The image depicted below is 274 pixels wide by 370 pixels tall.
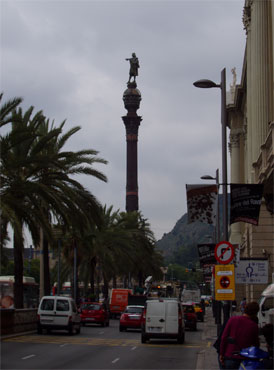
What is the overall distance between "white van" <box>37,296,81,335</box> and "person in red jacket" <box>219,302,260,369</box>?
21510mm

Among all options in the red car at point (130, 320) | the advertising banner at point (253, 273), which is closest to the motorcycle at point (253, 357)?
the advertising banner at point (253, 273)

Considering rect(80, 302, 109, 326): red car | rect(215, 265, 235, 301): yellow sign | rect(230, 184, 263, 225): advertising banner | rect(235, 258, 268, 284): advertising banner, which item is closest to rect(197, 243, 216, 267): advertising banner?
rect(235, 258, 268, 284): advertising banner

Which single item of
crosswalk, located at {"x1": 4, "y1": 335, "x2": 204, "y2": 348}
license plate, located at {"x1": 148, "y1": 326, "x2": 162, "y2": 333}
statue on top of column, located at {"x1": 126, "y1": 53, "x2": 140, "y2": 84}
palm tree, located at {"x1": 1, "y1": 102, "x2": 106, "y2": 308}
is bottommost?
crosswalk, located at {"x1": 4, "y1": 335, "x2": 204, "y2": 348}

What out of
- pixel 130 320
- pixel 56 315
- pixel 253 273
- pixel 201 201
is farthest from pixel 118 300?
pixel 201 201

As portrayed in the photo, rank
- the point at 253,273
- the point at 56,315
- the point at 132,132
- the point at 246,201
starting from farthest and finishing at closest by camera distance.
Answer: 1. the point at 132,132
2. the point at 56,315
3. the point at 253,273
4. the point at 246,201

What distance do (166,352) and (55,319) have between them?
9.04m

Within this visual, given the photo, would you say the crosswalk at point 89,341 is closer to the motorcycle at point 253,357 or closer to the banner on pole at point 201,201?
the banner on pole at point 201,201

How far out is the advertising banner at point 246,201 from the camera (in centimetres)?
1919

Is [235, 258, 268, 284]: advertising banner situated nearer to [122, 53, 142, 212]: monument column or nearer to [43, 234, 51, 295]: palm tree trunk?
[43, 234, 51, 295]: palm tree trunk

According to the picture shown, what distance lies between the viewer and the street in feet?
59.5

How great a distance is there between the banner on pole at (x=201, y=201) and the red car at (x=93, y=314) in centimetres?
2073

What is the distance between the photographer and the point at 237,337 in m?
10.2

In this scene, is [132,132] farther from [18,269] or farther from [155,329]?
[155,329]

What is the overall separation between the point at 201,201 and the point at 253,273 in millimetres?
3654
